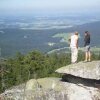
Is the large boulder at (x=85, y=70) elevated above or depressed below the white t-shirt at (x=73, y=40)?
below

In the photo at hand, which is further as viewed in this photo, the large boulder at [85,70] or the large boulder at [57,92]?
the large boulder at [57,92]

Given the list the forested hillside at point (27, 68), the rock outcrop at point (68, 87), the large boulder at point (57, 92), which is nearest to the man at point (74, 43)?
the rock outcrop at point (68, 87)

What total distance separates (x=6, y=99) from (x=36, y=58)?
126 feet

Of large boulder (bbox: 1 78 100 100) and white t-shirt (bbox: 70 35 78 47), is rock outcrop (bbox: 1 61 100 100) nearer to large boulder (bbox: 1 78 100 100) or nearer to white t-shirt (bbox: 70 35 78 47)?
large boulder (bbox: 1 78 100 100)

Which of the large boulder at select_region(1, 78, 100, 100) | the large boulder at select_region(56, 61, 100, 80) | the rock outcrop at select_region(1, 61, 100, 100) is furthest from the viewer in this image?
the large boulder at select_region(1, 78, 100, 100)

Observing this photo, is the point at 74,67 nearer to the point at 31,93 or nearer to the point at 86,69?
the point at 86,69

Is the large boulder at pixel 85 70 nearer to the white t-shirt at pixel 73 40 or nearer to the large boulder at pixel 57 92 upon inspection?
the large boulder at pixel 57 92

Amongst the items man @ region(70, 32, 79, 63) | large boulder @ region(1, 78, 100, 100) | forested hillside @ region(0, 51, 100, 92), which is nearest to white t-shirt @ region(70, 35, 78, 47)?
man @ region(70, 32, 79, 63)

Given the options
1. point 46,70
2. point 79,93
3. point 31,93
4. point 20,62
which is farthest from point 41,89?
point 20,62

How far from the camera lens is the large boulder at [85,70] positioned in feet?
83.0

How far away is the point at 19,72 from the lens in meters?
58.5

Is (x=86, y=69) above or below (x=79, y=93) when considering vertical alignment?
above

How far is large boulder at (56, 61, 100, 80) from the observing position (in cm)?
→ 2530

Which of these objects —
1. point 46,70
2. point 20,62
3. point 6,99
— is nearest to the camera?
point 6,99
